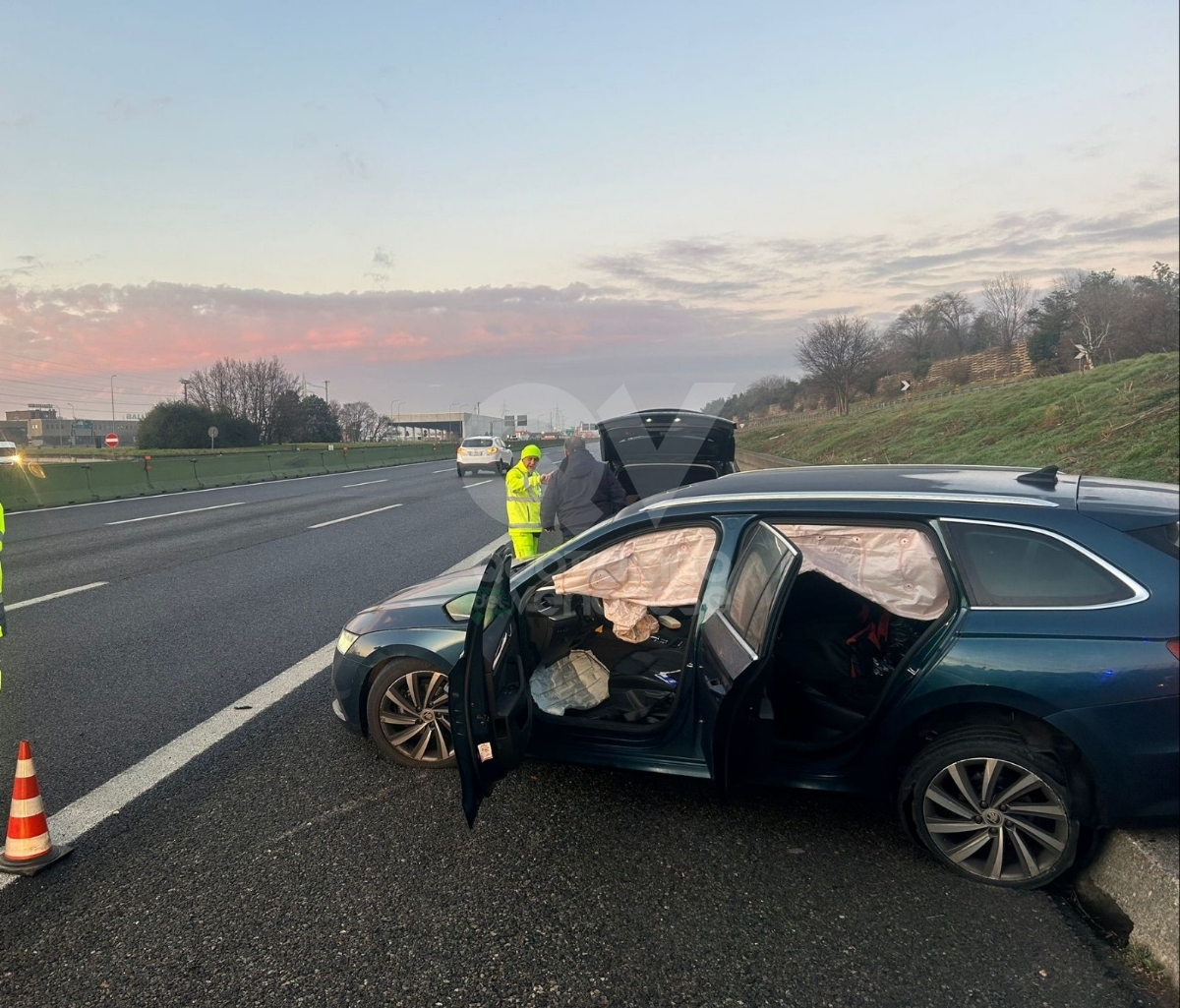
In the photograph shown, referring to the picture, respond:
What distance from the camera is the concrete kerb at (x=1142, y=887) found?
102 inches

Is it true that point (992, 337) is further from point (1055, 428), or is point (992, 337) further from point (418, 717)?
point (418, 717)

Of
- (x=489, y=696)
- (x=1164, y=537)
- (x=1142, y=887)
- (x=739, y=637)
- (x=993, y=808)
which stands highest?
(x=1164, y=537)

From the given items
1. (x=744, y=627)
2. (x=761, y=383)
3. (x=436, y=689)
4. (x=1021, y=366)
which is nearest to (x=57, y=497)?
(x=436, y=689)

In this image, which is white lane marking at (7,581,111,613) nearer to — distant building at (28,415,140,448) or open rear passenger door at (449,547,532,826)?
open rear passenger door at (449,547,532,826)

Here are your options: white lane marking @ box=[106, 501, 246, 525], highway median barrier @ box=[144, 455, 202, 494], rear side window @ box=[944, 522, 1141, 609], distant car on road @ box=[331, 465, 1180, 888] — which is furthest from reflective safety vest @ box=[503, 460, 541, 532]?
highway median barrier @ box=[144, 455, 202, 494]

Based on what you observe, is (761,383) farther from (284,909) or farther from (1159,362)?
(284,909)

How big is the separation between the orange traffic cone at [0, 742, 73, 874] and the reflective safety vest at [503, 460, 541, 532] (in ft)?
18.6

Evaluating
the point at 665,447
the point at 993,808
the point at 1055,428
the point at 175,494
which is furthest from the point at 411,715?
the point at 1055,428

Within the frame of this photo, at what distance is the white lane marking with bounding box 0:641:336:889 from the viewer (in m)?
3.65

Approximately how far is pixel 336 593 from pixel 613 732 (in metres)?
5.47

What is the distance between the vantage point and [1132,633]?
285cm

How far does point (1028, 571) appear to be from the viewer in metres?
3.12

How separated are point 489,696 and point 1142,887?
8.02 ft

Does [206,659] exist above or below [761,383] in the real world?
below
